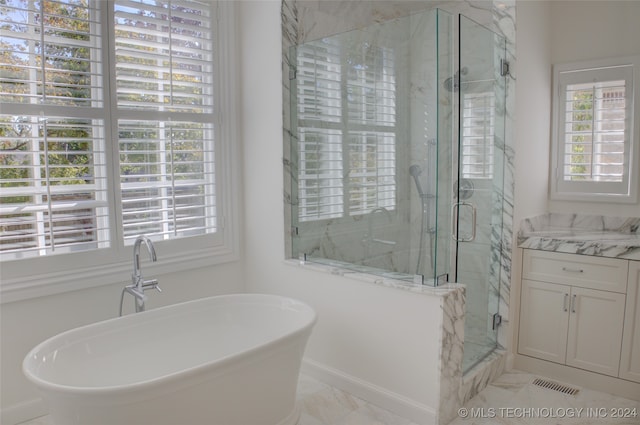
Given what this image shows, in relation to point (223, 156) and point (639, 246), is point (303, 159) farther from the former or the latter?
point (639, 246)

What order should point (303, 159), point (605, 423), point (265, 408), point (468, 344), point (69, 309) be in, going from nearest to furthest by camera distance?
point (265, 408) < point (605, 423) < point (69, 309) < point (468, 344) < point (303, 159)

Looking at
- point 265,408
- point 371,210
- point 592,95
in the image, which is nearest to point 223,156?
point 371,210

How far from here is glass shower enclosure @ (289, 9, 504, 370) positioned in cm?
268

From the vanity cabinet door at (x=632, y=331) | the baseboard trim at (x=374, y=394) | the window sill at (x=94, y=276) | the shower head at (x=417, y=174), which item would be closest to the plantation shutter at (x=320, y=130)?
the shower head at (x=417, y=174)

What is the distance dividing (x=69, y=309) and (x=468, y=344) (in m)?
2.38

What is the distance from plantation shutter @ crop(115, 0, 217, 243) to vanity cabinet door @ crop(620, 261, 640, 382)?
2.66m

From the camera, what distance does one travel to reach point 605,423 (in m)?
2.57

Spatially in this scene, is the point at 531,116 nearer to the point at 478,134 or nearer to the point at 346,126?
the point at 478,134

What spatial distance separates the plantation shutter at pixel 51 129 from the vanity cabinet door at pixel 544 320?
271cm

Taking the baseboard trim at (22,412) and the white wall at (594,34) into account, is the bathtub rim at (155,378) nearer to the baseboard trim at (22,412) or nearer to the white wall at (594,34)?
the baseboard trim at (22,412)

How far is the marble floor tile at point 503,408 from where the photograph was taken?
2598 mm

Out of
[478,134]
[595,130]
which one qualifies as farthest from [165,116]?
[595,130]

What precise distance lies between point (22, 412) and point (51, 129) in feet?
5.04

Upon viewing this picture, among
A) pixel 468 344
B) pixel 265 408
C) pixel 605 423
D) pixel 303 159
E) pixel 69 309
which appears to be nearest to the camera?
pixel 265 408
